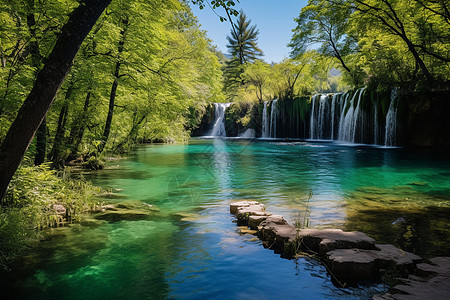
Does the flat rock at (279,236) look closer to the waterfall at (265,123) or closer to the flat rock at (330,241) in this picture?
the flat rock at (330,241)

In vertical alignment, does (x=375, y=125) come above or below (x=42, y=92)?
above

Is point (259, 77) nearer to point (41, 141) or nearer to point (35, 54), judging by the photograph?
point (41, 141)

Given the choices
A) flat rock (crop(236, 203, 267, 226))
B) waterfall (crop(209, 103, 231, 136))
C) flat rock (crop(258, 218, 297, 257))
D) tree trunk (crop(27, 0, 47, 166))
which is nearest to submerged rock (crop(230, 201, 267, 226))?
flat rock (crop(236, 203, 267, 226))

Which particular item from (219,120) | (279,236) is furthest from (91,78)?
(219,120)

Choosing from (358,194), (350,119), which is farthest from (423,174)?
(350,119)

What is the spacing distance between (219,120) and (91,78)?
38.2m

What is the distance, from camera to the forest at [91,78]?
12.1 ft

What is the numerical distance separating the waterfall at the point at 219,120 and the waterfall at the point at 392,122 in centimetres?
2585

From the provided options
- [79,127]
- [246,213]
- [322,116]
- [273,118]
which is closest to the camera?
[246,213]

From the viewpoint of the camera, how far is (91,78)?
8.18 meters

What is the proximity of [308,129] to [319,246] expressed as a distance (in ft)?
101

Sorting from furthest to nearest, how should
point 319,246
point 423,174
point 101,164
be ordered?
point 101,164 → point 423,174 → point 319,246

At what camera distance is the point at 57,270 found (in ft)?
13.5

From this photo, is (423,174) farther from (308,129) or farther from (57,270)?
(308,129)
